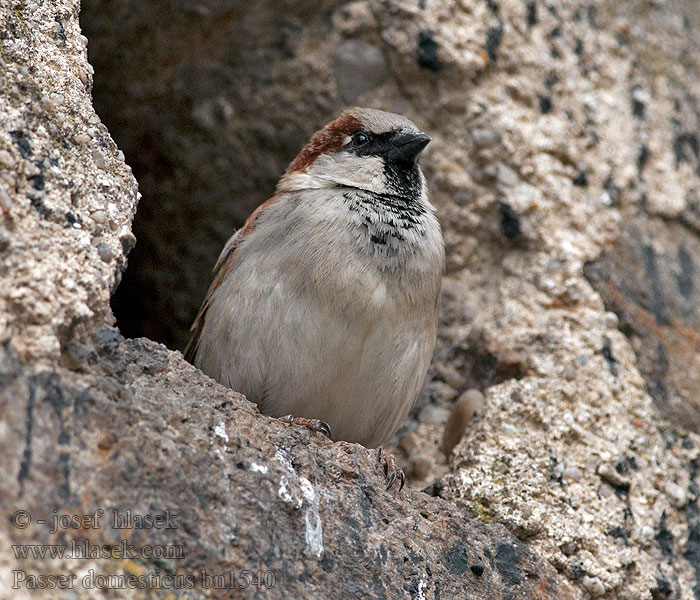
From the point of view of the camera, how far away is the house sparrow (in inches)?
104

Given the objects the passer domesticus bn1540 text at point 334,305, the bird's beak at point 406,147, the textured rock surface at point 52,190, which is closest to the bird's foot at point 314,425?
the passer domesticus bn1540 text at point 334,305

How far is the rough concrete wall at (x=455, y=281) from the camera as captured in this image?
72.9 inches

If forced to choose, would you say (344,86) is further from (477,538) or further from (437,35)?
(477,538)

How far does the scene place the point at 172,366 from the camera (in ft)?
6.88

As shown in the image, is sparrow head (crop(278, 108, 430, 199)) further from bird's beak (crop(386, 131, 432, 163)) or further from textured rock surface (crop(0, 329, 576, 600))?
textured rock surface (crop(0, 329, 576, 600))

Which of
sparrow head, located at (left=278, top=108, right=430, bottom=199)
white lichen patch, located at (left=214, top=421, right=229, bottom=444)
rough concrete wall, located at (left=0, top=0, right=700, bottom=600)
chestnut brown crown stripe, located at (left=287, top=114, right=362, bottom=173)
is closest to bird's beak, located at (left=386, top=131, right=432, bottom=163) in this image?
sparrow head, located at (left=278, top=108, right=430, bottom=199)

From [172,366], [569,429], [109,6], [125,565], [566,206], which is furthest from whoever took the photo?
[109,6]

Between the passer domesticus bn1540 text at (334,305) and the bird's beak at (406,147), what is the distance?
0.03 m

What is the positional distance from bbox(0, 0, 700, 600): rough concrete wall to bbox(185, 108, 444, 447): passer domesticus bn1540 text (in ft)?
1.12

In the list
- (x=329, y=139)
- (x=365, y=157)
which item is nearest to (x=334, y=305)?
(x=365, y=157)

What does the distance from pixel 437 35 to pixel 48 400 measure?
234 cm

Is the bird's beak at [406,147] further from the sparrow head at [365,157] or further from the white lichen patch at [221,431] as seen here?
the white lichen patch at [221,431]

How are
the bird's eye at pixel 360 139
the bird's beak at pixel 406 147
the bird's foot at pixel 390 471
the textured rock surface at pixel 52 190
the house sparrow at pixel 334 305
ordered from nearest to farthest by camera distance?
the textured rock surface at pixel 52 190, the bird's foot at pixel 390 471, the house sparrow at pixel 334 305, the bird's beak at pixel 406 147, the bird's eye at pixel 360 139

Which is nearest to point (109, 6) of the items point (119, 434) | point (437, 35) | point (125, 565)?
point (437, 35)
